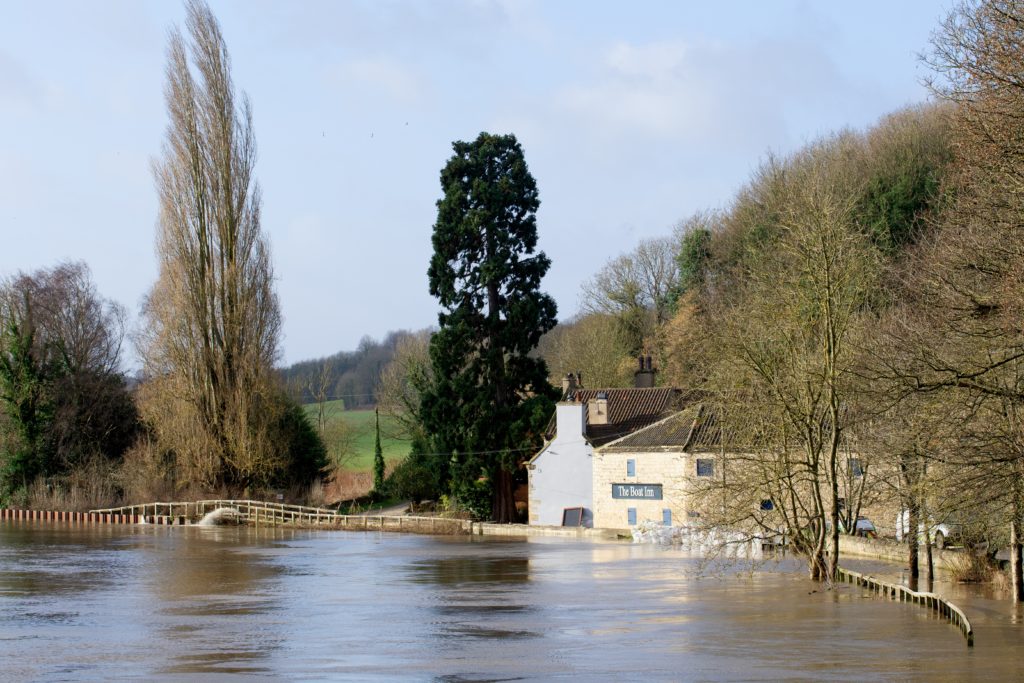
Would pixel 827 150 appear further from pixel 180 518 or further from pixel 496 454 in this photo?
pixel 180 518

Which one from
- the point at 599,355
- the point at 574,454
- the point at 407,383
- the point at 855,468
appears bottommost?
the point at 855,468

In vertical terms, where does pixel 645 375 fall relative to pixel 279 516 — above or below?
above

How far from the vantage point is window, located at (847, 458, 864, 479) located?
29.3m

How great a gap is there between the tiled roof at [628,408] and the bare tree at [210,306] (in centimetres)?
1436

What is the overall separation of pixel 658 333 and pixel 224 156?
71.4 feet

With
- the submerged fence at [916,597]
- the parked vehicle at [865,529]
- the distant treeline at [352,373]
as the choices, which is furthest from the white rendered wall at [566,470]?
the distant treeline at [352,373]

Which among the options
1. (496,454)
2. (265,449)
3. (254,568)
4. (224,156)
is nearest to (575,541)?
(496,454)

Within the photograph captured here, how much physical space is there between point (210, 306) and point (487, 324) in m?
13.2

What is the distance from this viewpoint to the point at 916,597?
24781 millimetres

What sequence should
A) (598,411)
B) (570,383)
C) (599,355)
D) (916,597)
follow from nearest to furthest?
(916,597) → (598,411) → (570,383) → (599,355)

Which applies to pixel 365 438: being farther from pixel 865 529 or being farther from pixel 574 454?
pixel 865 529

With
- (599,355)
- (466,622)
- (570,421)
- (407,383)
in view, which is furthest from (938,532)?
(407,383)

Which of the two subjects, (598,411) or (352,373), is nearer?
(598,411)

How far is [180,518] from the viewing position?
54.9 m
